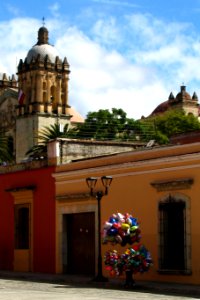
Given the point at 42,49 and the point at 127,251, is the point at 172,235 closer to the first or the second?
the point at 127,251

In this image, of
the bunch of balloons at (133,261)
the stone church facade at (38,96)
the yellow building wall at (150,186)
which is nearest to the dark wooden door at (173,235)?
the yellow building wall at (150,186)

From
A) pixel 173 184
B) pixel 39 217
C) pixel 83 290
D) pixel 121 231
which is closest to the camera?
pixel 83 290

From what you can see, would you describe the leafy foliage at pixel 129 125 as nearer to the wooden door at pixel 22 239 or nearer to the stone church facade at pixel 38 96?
the stone church facade at pixel 38 96

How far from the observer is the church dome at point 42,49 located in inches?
3255

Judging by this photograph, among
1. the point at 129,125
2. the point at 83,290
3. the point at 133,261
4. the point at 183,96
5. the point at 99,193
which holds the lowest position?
the point at 83,290

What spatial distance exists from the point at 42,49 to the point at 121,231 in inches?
2568

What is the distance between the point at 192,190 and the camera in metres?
19.8

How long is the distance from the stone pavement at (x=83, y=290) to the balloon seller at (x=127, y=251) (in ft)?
1.45

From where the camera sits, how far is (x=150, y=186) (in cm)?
2109

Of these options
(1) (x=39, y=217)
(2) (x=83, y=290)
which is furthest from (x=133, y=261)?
(1) (x=39, y=217)

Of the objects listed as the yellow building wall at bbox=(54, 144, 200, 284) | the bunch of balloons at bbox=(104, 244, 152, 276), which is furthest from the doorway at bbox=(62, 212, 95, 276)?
the bunch of balloons at bbox=(104, 244, 152, 276)

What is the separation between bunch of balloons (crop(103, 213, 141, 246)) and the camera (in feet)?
63.7

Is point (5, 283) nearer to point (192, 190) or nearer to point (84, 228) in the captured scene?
point (84, 228)

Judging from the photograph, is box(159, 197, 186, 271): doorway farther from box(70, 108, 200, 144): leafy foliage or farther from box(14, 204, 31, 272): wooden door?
box(70, 108, 200, 144): leafy foliage
